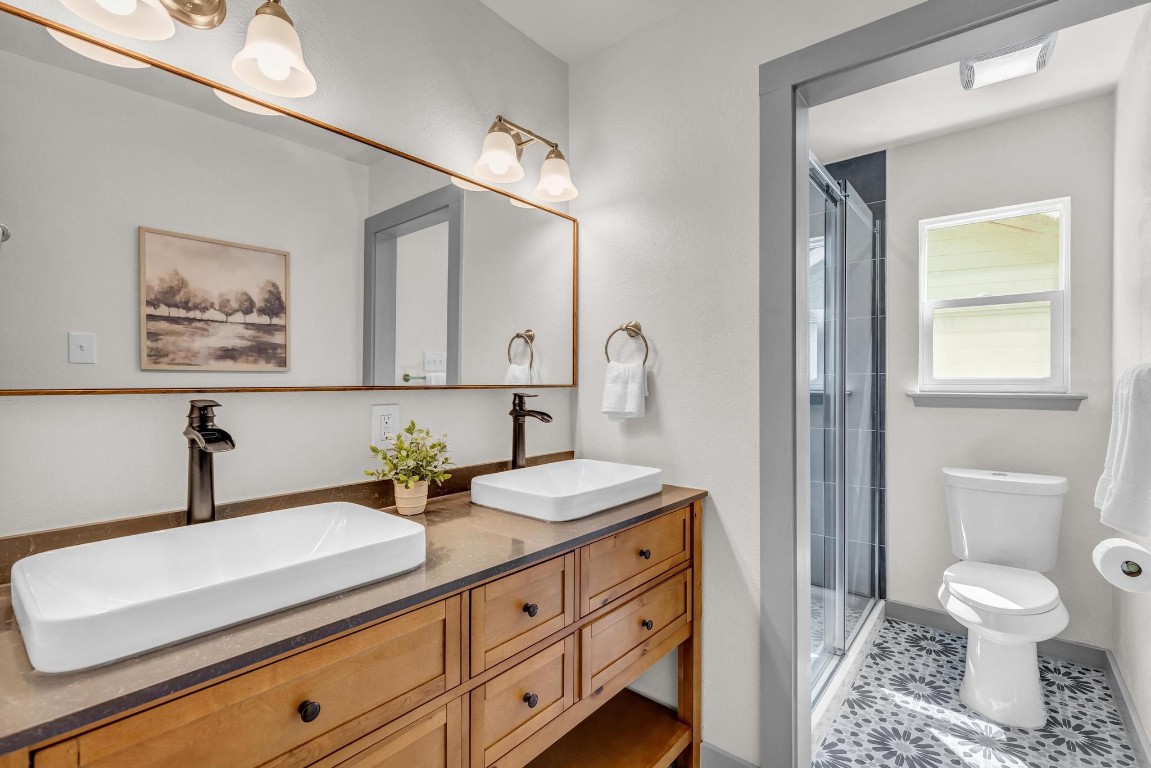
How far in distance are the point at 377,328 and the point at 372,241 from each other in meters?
0.23

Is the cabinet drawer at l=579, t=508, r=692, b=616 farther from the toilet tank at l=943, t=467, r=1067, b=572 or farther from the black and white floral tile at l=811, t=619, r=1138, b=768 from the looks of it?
the toilet tank at l=943, t=467, r=1067, b=572

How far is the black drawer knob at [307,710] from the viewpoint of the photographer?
32.2 inches

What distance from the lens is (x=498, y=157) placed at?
1751 millimetres

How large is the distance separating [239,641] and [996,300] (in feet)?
10.5

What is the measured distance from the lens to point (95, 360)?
41.8 inches

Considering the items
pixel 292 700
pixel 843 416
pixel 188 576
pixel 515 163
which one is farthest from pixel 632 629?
pixel 843 416

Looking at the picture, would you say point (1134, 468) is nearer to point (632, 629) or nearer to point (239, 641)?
point (632, 629)

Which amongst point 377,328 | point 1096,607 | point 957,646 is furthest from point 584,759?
point 1096,607

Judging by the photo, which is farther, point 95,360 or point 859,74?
point 859,74

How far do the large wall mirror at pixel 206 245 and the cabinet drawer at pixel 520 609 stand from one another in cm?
69

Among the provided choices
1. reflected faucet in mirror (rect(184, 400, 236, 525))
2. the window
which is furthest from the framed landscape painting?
the window

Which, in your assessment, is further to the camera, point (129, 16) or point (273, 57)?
point (273, 57)

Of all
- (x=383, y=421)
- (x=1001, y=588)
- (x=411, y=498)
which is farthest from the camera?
(x=1001, y=588)

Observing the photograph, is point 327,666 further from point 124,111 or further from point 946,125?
point 946,125
